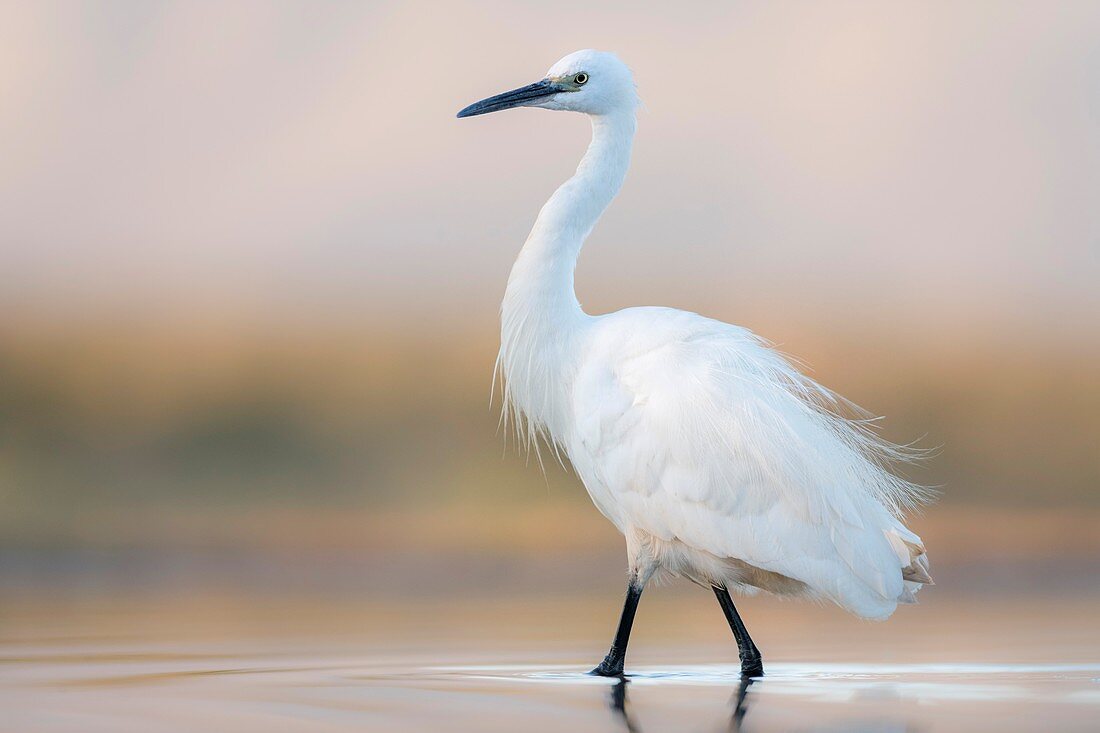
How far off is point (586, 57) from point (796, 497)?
253 cm

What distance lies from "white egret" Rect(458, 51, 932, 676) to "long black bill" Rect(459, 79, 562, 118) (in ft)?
0.06

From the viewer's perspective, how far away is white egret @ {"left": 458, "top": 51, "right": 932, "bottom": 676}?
640cm

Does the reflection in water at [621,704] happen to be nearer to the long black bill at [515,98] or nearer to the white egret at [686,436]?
the white egret at [686,436]

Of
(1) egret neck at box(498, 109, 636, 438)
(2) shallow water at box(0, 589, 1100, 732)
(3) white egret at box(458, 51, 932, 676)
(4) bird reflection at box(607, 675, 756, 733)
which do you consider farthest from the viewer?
(1) egret neck at box(498, 109, 636, 438)

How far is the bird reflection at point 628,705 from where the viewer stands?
5.00 metres

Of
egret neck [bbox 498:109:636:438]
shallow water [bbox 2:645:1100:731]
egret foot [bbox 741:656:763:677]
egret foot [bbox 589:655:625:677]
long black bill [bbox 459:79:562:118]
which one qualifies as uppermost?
long black bill [bbox 459:79:562:118]

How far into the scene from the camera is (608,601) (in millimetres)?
12312

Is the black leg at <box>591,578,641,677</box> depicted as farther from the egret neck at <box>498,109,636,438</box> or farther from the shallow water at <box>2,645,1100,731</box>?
the egret neck at <box>498,109,636,438</box>

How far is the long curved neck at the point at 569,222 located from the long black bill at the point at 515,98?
29cm

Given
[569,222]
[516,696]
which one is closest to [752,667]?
[516,696]

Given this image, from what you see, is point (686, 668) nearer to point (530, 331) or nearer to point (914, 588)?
point (914, 588)

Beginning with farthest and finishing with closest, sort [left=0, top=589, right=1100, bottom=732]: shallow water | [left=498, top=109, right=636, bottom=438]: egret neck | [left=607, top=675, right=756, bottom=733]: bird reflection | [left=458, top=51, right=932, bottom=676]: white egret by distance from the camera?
[left=498, top=109, right=636, bottom=438]: egret neck, [left=458, top=51, right=932, bottom=676]: white egret, [left=0, top=589, right=1100, bottom=732]: shallow water, [left=607, top=675, right=756, bottom=733]: bird reflection

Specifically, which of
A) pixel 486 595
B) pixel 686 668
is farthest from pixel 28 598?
pixel 686 668

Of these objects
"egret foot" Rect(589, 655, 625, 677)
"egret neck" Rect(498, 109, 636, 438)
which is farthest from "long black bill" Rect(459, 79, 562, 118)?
"egret foot" Rect(589, 655, 625, 677)
